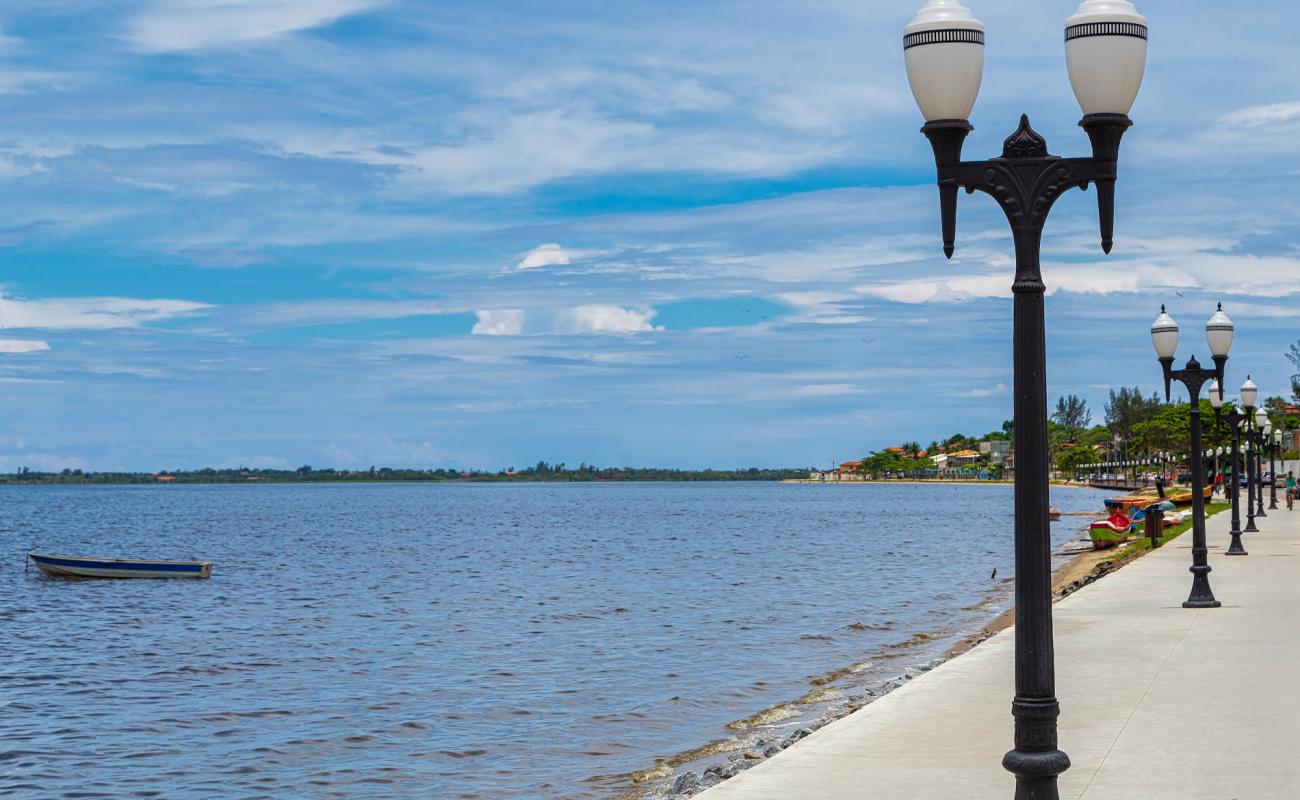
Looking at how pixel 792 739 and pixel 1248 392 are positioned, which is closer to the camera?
pixel 792 739

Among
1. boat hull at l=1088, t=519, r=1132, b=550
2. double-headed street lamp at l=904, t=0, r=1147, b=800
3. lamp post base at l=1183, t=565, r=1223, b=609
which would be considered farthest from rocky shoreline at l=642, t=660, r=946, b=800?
boat hull at l=1088, t=519, r=1132, b=550

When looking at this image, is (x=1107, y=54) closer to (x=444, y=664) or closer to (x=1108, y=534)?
(x=444, y=664)

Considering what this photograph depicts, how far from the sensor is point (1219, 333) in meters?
19.8

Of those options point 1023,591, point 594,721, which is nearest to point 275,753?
point 594,721

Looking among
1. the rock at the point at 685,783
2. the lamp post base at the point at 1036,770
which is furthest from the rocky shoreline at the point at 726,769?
the lamp post base at the point at 1036,770

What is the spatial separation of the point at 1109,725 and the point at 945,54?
21.6 feet

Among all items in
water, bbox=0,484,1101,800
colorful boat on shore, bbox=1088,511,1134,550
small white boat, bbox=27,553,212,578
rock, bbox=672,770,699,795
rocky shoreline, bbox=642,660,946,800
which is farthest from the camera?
small white boat, bbox=27,553,212,578

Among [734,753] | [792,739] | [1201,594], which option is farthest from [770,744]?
[1201,594]

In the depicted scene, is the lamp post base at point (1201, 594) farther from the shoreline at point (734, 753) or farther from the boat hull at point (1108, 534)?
the boat hull at point (1108, 534)

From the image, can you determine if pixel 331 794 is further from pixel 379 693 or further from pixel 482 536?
pixel 482 536

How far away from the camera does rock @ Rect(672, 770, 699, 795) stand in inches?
488

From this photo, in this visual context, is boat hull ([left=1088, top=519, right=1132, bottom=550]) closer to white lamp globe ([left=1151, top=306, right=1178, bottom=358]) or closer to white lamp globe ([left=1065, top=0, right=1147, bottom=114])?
white lamp globe ([left=1151, top=306, right=1178, bottom=358])

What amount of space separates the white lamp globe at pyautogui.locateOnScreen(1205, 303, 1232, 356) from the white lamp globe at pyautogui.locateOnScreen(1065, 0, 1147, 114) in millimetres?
14299

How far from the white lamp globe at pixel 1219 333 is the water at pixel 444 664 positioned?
697cm
